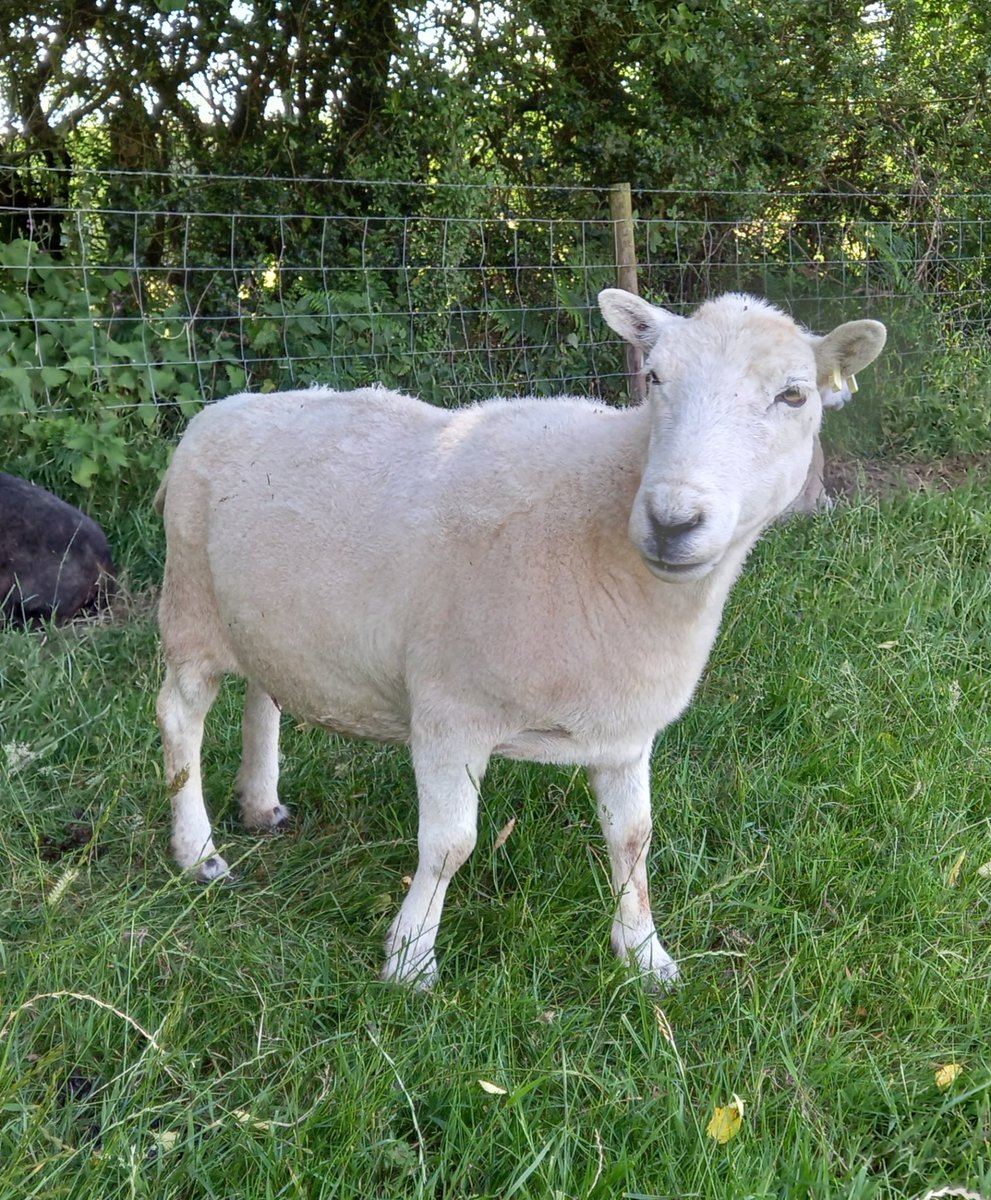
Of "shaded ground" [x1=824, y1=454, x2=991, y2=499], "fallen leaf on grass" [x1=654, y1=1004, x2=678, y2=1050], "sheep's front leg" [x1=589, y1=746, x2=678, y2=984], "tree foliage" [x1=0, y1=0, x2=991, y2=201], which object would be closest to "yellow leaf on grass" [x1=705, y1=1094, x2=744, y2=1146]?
"fallen leaf on grass" [x1=654, y1=1004, x2=678, y2=1050]

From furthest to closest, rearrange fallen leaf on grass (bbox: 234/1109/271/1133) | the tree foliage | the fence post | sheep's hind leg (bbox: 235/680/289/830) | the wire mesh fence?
the tree foliage → the fence post → the wire mesh fence → sheep's hind leg (bbox: 235/680/289/830) → fallen leaf on grass (bbox: 234/1109/271/1133)

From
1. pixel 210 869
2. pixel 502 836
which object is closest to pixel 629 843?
pixel 502 836

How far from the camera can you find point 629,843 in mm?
2996

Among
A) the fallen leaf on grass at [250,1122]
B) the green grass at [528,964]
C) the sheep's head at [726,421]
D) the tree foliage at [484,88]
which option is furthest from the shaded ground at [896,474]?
the fallen leaf on grass at [250,1122]

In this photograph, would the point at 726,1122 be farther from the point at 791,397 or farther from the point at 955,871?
the point at 791,397

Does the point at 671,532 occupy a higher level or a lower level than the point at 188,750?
higher

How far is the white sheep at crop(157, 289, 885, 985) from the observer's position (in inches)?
99.4

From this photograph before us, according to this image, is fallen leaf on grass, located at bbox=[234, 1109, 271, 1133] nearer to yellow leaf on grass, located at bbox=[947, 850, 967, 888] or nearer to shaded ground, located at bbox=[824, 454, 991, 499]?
yellow leaf on grass, located at bbox=[947, 850, 967, 888]

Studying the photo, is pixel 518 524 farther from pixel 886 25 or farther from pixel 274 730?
pixel 886 25

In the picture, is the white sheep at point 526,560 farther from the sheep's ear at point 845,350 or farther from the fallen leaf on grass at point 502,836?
the fallen leaf on grass at point 502,836

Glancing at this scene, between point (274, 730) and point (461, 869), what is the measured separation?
0.89m

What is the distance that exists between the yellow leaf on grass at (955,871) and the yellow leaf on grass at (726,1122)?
1.17 meters

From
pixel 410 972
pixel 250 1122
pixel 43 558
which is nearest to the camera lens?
pixel 250 1122

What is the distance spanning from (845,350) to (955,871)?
1.50 m
